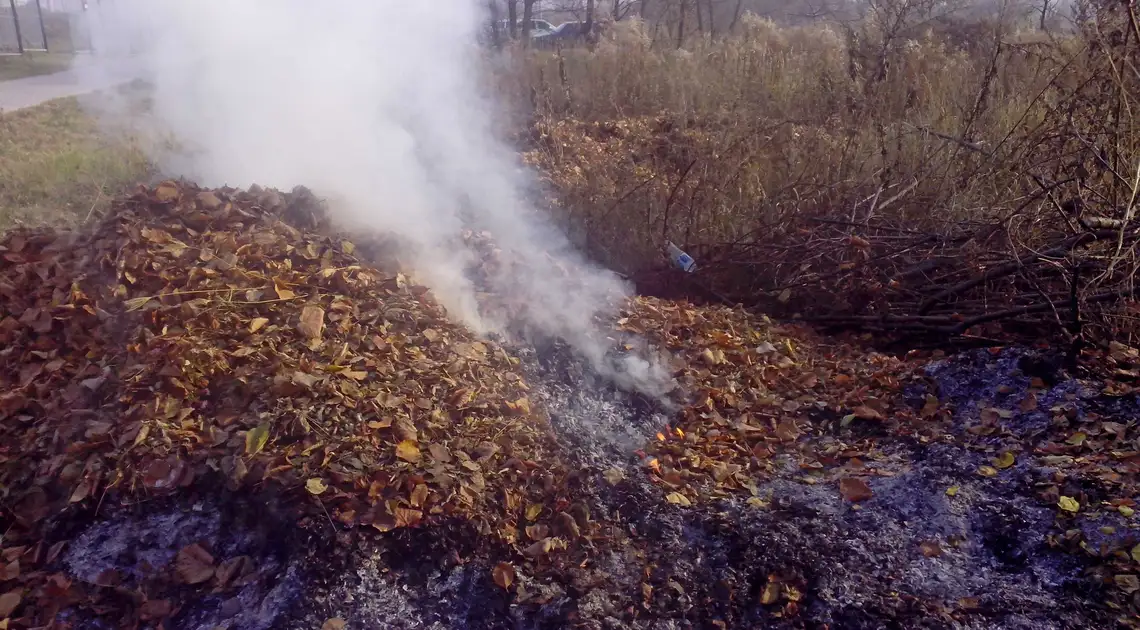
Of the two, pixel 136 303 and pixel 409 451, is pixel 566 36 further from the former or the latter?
pixel 409 451

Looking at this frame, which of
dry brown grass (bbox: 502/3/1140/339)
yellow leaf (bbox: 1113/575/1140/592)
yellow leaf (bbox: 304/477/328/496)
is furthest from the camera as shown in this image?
dry brown grass (bbox: 502/3/1140/339)

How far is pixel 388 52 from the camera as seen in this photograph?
5.91 meters

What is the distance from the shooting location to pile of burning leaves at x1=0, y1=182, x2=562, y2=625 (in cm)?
A: 309

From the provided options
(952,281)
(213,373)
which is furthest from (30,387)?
(952,281)

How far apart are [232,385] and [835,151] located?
18.4ft

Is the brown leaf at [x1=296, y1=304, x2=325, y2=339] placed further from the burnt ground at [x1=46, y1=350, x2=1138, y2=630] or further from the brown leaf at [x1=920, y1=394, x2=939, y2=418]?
the brown leaf at [x1=920, y1=394, x2=939, y2=418]

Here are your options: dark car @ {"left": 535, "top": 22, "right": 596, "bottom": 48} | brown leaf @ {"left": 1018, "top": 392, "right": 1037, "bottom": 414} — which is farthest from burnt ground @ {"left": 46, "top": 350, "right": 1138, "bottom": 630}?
dark car @ {"left": 535, "top": 22, "right": 596, "bottom": 48}

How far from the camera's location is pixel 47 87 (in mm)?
12336

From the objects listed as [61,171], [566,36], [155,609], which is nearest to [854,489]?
[155,609]

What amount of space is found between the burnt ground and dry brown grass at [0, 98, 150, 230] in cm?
415

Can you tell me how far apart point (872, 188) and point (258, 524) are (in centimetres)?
530

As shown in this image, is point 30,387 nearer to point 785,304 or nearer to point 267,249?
point 267,249

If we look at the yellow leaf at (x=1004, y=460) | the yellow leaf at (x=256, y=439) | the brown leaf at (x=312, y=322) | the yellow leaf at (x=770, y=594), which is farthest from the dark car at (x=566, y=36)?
the yellow leaf at (x=770, y=594)

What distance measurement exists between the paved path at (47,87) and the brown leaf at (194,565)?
9355 mm
